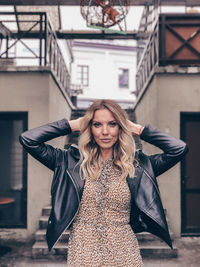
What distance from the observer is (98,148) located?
2.12 metres

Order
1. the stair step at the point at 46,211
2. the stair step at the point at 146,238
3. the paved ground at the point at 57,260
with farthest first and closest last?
the stair step at the point at 46,211, the stair step at the point at 146,238, the paved ground at the point at 57,260

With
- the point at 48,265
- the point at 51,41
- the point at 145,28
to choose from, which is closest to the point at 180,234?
the point at 48,265

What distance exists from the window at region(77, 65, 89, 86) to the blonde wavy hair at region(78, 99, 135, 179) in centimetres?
2025

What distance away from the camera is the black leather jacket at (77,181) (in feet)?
6.42

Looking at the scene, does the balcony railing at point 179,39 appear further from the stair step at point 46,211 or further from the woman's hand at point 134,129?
the woman's hand at point 134,129

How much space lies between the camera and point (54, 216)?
1.97m

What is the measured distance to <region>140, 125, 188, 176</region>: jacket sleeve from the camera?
2.10 meters

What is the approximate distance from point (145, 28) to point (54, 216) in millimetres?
8714

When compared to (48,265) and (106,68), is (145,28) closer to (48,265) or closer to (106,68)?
(48,265)

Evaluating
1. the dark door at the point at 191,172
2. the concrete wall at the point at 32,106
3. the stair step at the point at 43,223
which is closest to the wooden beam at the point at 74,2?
the concrete wall at the point at 32,106

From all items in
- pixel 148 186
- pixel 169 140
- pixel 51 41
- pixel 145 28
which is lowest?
pixel 148 186

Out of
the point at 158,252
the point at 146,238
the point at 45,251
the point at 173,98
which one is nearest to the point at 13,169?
the point at 45,251

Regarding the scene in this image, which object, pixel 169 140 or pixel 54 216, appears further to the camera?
pixel 169 140

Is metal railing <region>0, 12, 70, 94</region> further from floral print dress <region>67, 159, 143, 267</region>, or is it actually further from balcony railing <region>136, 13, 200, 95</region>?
floral print dress <region>67, 159, 143, 267</region>
